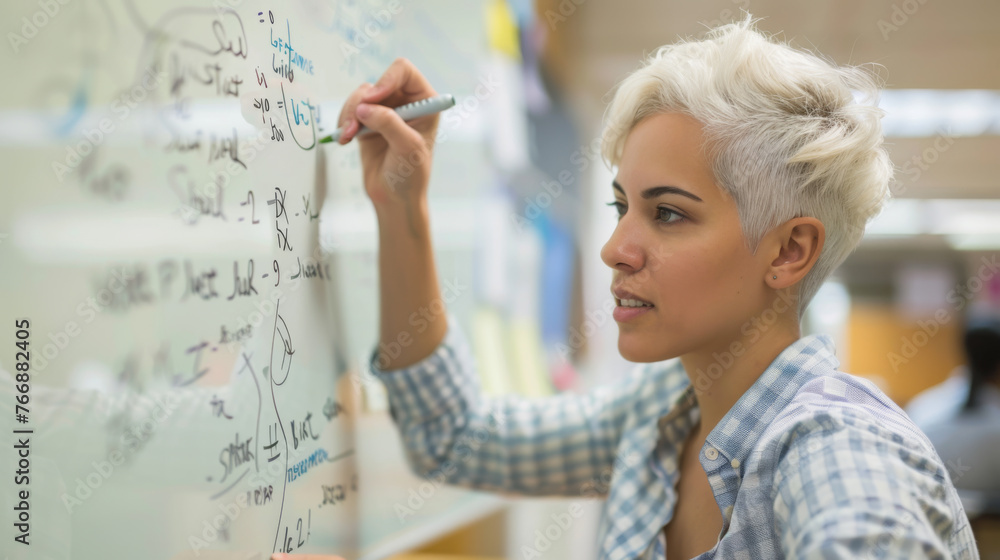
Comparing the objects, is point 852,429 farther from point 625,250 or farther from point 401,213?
point 401,213

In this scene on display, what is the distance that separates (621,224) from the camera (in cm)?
91

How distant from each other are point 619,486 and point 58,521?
2.44ft

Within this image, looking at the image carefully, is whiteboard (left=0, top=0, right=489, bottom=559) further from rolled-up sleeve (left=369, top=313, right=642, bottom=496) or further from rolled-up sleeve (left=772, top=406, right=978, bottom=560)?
rolled-up sleeve (left=772, top=406, right=978, bottom=560)

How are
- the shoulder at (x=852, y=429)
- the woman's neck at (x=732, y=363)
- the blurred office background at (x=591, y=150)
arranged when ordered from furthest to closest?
the blurred office background at (x=591, y=150) → the woman's neck at (x=732, y=363) → the shoulder at (x=852, y=429)

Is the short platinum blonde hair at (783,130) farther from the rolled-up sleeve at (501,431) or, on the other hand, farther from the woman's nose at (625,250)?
the rolled-up sleeve at (501,431)

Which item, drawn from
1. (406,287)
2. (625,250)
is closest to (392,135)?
(406,287)

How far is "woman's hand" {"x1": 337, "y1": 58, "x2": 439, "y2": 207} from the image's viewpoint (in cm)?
94

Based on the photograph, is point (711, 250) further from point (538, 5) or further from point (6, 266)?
point (538, 5)

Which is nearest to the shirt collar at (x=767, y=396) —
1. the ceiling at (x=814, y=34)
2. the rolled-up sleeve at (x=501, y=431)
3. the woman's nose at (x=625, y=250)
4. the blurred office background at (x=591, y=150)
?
the woman's nose at (x=625, y=250)

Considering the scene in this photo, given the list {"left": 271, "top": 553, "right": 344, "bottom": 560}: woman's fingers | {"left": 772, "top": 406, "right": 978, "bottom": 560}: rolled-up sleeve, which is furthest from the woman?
{"left": 271, "top": 553, "right": 344, "bottom": 560}: woman's fingers

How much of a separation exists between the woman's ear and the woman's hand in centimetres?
47

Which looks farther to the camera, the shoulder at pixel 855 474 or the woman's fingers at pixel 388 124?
the woman's fingers at pixel 388 124

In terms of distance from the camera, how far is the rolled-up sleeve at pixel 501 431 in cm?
115

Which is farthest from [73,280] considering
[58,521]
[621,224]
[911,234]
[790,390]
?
[911,234]
